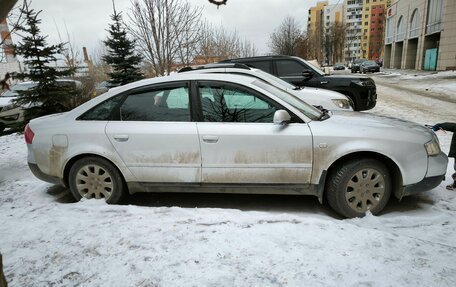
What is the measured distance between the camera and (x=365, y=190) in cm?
356

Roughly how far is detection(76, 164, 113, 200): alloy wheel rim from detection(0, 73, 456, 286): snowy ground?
19 centimetres

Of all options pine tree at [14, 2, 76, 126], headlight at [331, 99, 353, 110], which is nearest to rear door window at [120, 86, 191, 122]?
headlight at [331, 99, 353, 110]

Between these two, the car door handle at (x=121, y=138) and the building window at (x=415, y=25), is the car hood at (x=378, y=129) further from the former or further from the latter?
the building window at (x=415, y=25)

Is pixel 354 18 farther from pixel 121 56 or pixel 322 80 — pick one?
pixel 322 80

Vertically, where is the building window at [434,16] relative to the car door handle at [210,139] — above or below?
above

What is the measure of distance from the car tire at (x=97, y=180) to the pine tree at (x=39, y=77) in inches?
287

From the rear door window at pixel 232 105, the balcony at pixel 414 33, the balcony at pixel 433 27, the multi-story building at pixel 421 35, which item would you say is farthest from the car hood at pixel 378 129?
the balcony at pixel 414 33

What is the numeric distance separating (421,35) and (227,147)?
135 feet

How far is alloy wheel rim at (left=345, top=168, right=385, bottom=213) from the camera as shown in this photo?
11.6 ft

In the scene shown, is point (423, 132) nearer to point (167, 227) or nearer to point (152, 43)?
point (167, 227)

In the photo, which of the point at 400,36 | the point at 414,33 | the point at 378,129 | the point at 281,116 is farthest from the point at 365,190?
the point at 400,36

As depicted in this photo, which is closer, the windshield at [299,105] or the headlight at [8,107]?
the windshield at [299,105]

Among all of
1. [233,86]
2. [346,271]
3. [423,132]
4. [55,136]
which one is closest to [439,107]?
[423,132]

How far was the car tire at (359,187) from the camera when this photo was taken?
3.53 m
